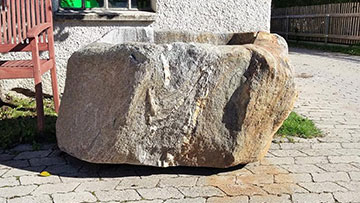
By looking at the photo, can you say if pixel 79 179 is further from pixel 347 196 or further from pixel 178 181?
pixel 347 196

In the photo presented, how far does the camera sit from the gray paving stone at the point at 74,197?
7.22ft

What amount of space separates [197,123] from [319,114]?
2.55m

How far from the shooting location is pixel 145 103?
2.28 meters

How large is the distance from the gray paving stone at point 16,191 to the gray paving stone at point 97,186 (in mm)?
302

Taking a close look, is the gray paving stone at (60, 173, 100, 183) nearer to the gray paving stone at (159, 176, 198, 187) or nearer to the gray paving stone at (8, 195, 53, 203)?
the gray paving stone at (8, 195, 53, 203)

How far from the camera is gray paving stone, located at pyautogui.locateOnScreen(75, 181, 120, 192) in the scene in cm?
235

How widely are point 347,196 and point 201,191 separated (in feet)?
2.95

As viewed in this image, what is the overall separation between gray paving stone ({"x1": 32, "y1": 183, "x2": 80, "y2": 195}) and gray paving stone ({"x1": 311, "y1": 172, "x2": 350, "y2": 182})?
1.63m

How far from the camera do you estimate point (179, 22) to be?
4883 mm

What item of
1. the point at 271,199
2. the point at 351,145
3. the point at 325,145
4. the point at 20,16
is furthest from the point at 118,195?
the point at 20,16

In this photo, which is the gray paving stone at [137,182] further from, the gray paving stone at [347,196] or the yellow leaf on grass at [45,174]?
the gray paving stone at [347,196]

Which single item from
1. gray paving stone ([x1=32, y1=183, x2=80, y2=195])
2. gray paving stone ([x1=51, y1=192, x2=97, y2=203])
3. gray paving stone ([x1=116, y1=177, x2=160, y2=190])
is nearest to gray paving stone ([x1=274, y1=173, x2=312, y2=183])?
gray paving stone ([x1=116, y1=177, x2=160, y2=190])

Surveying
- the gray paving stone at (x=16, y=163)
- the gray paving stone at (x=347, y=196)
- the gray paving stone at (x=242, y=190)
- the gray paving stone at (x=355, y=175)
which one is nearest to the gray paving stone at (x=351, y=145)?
the gray paving stone at (x=355, y=175)

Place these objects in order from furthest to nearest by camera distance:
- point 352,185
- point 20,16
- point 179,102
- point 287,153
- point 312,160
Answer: point 20,16, point 287,153, point 312,160, point 352,185, point 179,102
